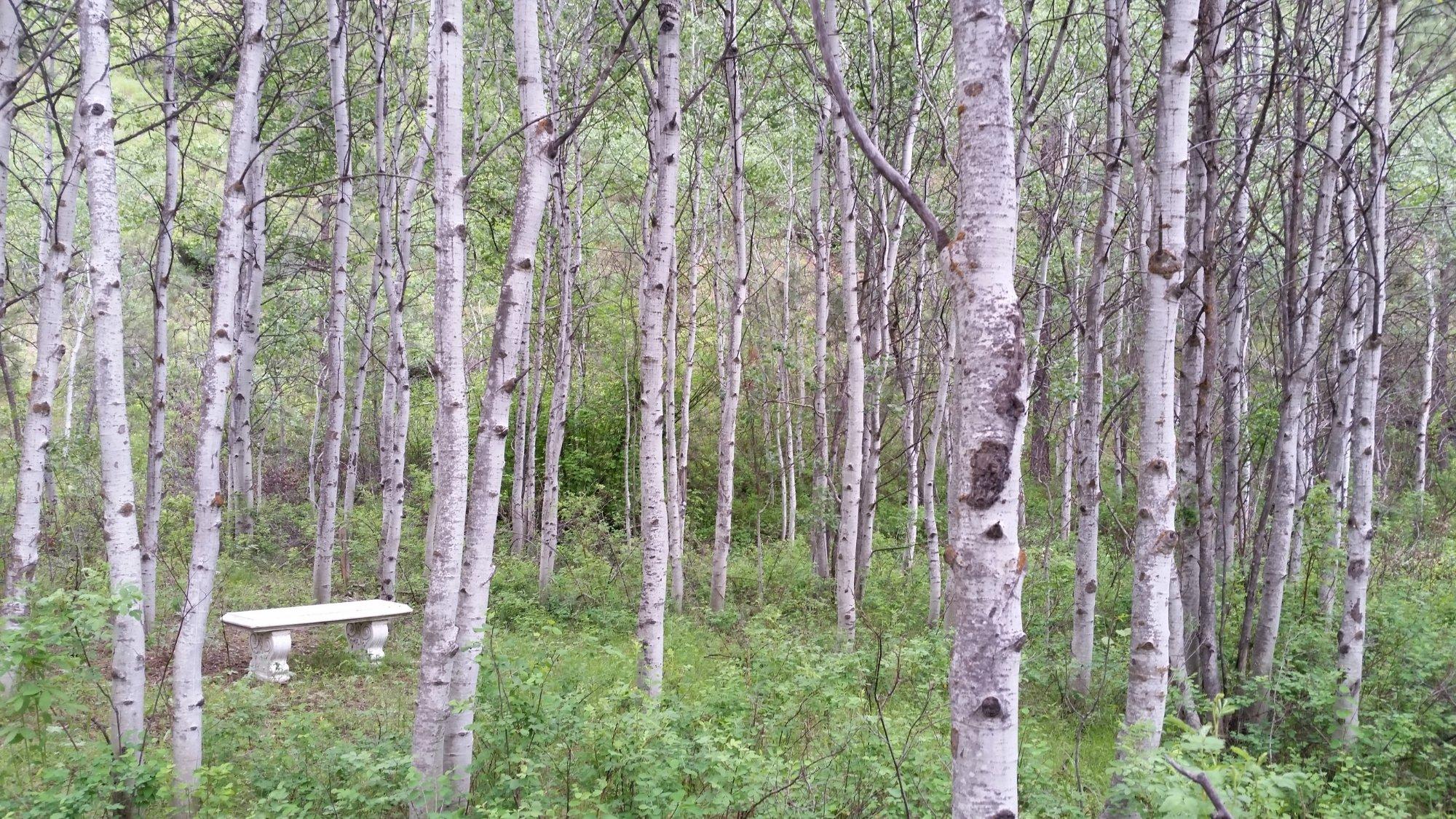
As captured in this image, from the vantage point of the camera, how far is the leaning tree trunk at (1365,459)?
568 cm

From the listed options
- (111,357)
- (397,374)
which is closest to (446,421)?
(111,357)

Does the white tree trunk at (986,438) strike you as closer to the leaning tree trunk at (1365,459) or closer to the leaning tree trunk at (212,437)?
the leaning tree trunk at (212,437)

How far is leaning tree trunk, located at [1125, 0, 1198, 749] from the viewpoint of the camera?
13.2 ft

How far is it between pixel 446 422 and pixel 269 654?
16.5ft

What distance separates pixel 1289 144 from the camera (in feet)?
31.7

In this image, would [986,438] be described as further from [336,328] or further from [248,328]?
[248,328]

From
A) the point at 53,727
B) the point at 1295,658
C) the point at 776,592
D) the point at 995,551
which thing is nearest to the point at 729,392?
the point at 776,592

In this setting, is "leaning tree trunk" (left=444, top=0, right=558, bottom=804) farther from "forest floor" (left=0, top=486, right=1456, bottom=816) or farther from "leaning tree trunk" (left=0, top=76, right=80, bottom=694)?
"leaning tree trunk" (left=0, top=76, right=80, bottom=694)

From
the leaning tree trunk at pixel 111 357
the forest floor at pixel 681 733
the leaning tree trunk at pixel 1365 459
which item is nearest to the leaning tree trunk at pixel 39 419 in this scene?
the forest floor at pixel 681 733

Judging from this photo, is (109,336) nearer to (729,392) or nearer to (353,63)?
(729,392)

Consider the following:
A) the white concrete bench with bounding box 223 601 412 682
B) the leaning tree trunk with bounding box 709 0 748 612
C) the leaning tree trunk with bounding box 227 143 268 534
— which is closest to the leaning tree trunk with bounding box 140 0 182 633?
the white concrete bench with bounding box 223 601 412 682

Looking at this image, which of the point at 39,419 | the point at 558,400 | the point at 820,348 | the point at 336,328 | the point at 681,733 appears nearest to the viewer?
the point at 681,733

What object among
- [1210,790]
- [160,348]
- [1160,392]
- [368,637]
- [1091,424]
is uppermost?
[160,348]

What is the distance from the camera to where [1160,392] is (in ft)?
13.5
